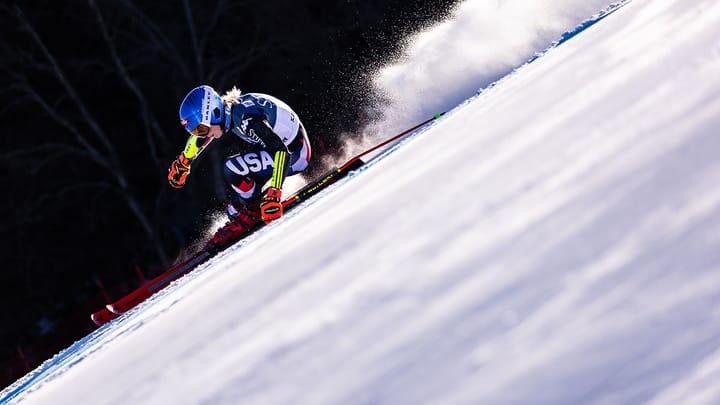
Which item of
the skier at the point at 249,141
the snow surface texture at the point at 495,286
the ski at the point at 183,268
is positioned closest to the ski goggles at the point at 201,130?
the skier at the point at 249,141

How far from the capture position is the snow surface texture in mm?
1993

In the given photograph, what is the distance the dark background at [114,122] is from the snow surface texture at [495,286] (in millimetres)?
7543

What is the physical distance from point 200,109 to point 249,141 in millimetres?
629

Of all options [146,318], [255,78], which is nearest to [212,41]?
[255,78]

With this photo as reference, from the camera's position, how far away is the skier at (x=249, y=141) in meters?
5.27

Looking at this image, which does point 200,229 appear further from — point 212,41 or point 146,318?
point 146,318

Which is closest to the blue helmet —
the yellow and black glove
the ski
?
the yellow and black glove

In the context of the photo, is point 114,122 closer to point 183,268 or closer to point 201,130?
point 183,268

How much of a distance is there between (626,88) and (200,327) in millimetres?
2906

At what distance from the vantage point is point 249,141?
5.77 m

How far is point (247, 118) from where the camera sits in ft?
18.0

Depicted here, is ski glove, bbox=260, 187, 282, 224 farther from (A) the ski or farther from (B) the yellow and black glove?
(A) the ski

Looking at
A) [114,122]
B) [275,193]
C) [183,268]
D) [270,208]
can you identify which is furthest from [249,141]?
[114,122]

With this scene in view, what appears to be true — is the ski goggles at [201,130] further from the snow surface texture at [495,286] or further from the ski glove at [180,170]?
the snow surface texture at [495,286]
